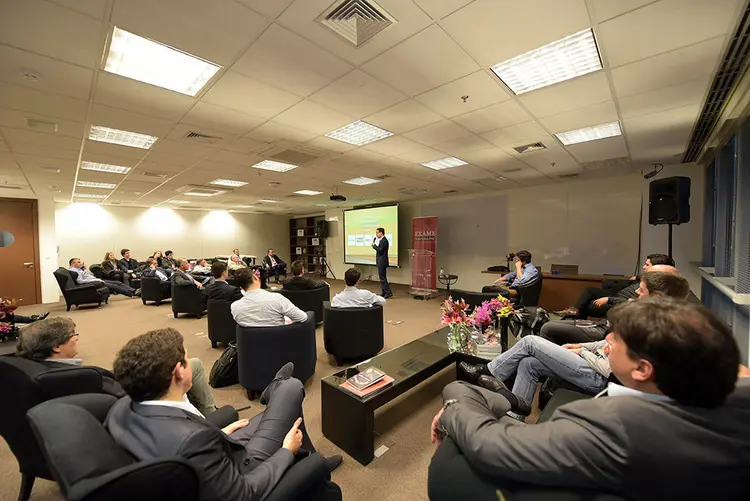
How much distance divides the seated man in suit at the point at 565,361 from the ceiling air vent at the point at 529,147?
2768mm

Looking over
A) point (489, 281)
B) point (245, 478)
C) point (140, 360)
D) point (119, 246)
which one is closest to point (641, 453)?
point (245, 478)

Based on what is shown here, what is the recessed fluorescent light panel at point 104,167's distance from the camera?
5.16 meters

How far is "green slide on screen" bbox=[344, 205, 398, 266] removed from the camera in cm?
946

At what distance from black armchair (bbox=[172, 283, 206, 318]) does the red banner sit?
508 cm

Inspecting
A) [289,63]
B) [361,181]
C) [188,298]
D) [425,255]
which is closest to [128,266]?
[188,298]

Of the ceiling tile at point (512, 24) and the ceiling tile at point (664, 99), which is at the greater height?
the ceiling tile at point (512, 24)

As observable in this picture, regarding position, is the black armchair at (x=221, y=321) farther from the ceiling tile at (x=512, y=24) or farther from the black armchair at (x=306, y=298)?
the ceiling tile at (x=512, y=24)

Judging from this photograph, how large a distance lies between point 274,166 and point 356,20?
391 cm

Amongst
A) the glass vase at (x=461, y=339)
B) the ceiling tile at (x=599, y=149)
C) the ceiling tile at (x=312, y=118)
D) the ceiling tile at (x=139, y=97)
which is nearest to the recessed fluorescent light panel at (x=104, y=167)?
the ceiling tile at (x=139, y=97)

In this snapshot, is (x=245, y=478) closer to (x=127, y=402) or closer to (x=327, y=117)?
(x=127, y=402)

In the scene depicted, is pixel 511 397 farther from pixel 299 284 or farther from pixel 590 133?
pixel 590 133

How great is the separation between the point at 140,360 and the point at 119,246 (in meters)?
11.8

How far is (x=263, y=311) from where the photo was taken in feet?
9.05

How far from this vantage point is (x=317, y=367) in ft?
11.5
